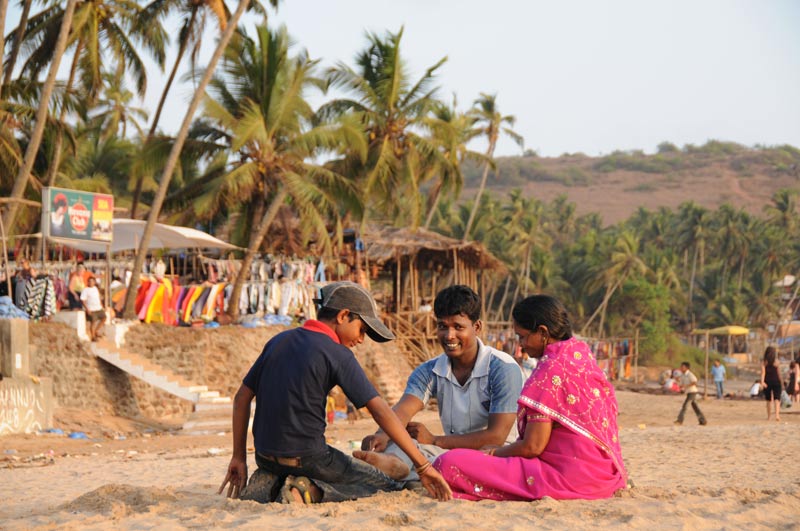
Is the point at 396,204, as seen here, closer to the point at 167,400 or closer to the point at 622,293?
the point at 167,400

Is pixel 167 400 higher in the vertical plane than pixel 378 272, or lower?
lower

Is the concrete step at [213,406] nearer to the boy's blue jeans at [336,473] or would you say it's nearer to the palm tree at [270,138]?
the palm tree at [270,138]

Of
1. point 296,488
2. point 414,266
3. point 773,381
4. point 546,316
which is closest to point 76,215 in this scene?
point 414,266

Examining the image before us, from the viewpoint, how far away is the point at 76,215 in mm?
16984

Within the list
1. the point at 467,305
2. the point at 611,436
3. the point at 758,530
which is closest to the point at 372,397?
the point at 467,305

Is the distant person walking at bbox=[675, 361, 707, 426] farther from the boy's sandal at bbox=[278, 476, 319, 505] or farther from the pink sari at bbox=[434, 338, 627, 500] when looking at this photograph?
the boy's sandal at bbox=[278, 476, 319, 505]

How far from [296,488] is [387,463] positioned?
1.74ft

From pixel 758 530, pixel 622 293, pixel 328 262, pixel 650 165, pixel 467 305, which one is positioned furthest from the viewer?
pixel 650 165

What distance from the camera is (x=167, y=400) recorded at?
1789 centimetres

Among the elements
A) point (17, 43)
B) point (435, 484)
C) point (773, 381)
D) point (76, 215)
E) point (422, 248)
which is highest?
point (17, 43)

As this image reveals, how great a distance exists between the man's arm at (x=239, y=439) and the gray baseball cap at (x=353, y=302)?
0.60 metres

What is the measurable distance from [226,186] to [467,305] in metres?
16.2

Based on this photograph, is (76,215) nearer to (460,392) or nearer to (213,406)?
(213,406)

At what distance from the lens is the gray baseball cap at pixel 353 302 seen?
15.9 feet
